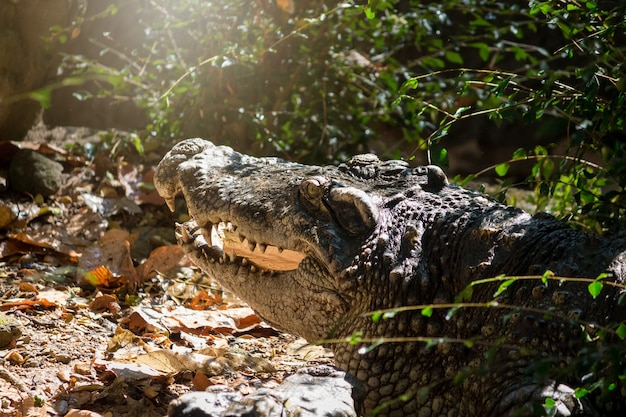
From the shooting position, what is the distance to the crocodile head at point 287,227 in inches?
135

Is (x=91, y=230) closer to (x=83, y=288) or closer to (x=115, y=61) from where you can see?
(x=83, y=288)

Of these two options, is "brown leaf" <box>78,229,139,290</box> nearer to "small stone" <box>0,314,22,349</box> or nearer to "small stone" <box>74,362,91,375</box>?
"small stone" <box>0,314,22,349</box>

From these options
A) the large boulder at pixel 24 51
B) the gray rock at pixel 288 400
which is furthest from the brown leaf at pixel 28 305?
the large boulder at pixel 24 51

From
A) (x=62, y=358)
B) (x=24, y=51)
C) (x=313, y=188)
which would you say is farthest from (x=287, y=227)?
(x=24, y=51)

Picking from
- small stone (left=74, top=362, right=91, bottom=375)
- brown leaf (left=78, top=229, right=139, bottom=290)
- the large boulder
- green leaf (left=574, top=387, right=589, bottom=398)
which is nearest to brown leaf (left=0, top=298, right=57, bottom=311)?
brown leaf (left=78, top=229, right=139, bottom=290)

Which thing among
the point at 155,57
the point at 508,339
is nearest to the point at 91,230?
the point at 155,57

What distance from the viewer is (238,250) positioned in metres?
3.87

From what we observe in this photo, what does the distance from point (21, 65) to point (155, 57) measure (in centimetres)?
178

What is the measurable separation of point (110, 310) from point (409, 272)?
2.12 metres

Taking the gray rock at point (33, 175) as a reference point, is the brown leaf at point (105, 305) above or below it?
below

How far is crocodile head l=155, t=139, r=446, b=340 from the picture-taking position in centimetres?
343

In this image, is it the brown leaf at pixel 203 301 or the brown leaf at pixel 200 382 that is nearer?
the brown leaf at pixel 200 382

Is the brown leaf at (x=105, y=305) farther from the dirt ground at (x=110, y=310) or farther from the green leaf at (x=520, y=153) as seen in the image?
the green leaf at (x=520, y=153)

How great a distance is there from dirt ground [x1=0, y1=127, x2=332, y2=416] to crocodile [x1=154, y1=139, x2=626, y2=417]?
0.40 m
